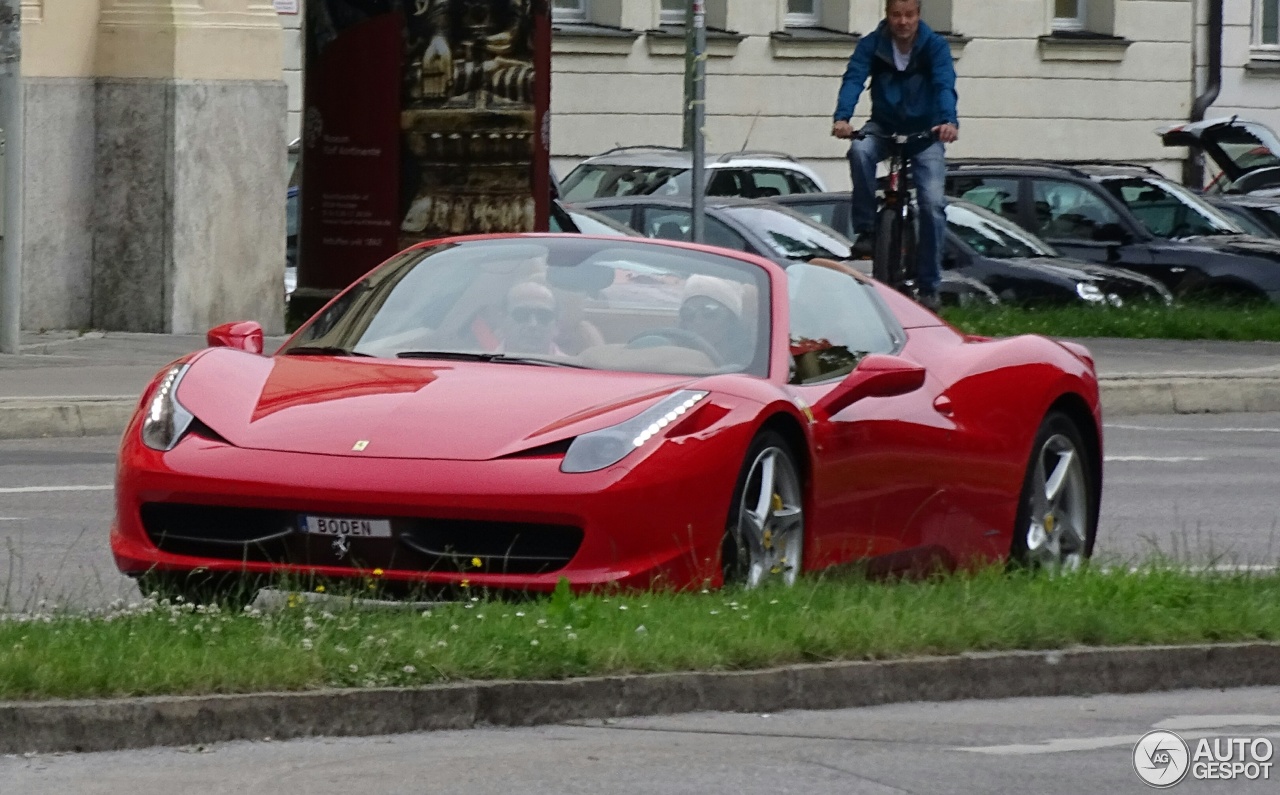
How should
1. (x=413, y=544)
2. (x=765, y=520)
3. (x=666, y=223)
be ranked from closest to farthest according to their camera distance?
(x=413, y=544)
(x=765, y=520)
(x=666, y=223)

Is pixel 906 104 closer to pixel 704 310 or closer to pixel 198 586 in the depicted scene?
pixel 704 310

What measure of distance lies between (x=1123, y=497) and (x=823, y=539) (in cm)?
475

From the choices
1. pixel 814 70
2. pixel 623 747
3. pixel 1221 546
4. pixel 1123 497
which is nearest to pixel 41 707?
pixel 623 747

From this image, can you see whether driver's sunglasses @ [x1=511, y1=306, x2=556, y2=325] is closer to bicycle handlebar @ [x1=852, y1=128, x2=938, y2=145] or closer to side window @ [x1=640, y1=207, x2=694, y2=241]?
bicycle handlebar @ [x1=852, y1=128, x2=938, y2=145]

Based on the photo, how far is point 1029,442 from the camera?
959cm

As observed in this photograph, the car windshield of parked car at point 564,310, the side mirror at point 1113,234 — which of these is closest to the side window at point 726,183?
the side mirror at point 1113,234

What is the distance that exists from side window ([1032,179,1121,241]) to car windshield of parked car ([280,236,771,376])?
1617 cm

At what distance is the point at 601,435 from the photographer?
7.80m

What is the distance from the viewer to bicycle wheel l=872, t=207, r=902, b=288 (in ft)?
58.7

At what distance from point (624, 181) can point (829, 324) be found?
16.2m

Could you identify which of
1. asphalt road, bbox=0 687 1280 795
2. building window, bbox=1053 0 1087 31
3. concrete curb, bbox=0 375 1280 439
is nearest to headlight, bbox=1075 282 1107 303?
concrete curb, bbox=0 375 1280 439

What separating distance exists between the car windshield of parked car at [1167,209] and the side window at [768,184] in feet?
10.4

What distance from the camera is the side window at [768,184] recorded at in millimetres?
27134

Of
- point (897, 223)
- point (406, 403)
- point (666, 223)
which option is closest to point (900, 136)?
point (897, 223)
